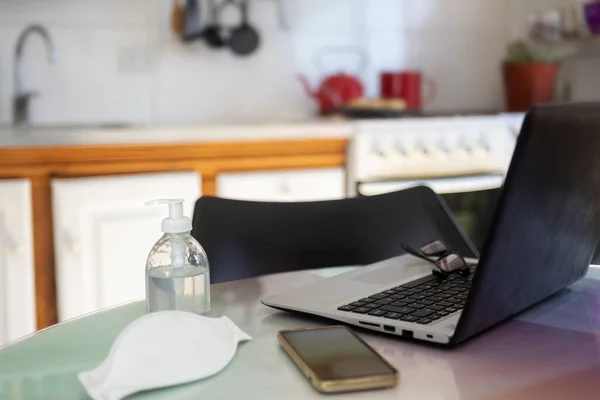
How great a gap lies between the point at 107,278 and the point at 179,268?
1466mm

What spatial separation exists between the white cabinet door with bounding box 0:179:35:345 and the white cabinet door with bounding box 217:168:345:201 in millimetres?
590

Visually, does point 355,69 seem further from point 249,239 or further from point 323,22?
point 249,239

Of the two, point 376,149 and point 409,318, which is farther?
point 376,149

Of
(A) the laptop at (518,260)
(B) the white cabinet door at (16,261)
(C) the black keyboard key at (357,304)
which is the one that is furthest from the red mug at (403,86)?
(C) the black keyboard key at (357,304)

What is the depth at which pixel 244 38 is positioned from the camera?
9.89ft

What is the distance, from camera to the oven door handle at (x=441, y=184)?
8.32ft

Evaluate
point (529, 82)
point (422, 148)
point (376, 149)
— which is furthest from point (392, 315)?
point (529, 82)

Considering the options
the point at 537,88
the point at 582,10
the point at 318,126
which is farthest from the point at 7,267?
the point at 582,10

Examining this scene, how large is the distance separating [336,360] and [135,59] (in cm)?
239

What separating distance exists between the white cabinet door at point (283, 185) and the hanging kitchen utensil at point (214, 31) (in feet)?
2.56

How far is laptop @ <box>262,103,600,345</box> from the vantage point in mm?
665

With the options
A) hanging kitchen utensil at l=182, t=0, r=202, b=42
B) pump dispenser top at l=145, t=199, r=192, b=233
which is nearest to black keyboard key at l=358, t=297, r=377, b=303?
pump dispenser top at l=145, t=199, r=192, b=233

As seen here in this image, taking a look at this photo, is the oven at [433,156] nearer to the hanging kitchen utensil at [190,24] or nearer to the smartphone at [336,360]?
the hanging kitchen utensil at [190,24]

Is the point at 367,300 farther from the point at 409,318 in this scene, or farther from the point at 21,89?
the point at 21,89
